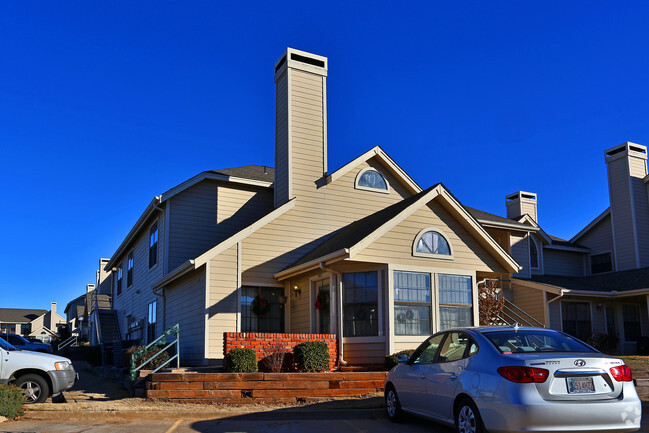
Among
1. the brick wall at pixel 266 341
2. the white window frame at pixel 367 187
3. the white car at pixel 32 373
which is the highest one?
the white window frame at pixel 367 187

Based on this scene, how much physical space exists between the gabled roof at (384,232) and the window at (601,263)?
47.1 ft

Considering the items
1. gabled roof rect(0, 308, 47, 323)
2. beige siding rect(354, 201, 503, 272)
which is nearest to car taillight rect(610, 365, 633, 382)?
beige siding rect(354, 201, 503, 272)

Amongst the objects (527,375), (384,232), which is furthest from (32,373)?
(527,375)

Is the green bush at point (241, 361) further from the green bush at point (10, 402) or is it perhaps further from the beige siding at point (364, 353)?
the green bush at point (10, 402)

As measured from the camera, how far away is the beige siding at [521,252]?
2514 centimetres

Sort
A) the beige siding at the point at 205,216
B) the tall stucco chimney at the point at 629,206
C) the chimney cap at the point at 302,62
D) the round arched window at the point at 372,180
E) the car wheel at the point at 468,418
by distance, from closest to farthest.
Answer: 1. the car wheel at the point at 468,418
2. the chimney cap at the point at 302,62
3. the round arched window at the point at 372,180
4. the beige siding at the point at 205,216
5. the tall stucco chimney at the point at 629,206

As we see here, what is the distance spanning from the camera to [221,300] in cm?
1548

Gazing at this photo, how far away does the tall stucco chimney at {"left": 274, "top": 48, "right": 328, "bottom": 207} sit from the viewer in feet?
58.3

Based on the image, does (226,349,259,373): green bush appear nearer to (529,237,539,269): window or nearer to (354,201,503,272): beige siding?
(354,201,503,272): beige siding

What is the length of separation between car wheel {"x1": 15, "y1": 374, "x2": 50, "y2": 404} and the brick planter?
1.93 metres

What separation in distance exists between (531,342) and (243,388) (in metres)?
5.81

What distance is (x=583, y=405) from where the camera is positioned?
6.45 metres

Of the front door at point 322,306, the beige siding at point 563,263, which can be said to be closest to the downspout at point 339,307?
the front door at point 322,306

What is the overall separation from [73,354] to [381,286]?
71.8 ft
